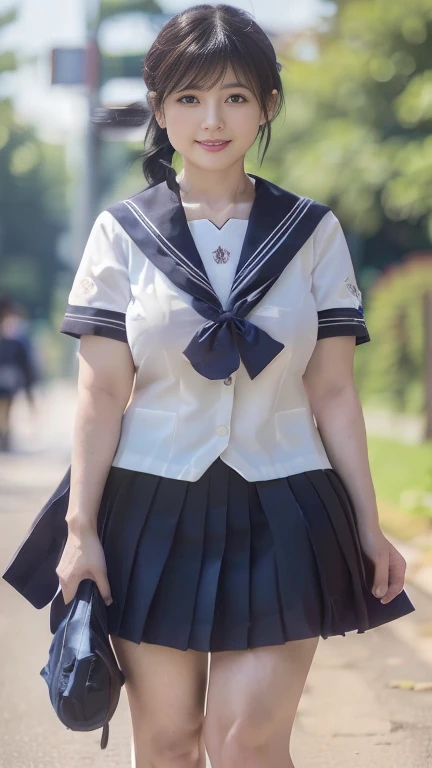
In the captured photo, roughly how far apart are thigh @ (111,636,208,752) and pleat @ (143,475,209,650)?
5 centimetres

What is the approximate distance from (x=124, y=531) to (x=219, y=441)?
0.28 m

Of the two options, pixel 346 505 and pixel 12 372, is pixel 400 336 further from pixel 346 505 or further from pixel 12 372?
pixel 346 505

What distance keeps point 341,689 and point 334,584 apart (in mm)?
2176

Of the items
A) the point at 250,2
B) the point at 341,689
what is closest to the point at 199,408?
the point at 250,2

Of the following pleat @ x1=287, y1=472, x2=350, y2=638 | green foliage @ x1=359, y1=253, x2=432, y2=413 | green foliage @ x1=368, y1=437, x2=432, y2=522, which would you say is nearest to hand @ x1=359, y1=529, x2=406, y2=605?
pleat @ x1=287, y1=472, x2=350, y2=638

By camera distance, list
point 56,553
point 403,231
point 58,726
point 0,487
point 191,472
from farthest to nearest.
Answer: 1. point 403,231
2. point 0,487
3. point 58,726
4. point 56,553
5. point 191,472

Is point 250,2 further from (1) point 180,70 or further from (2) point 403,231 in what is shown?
(2) point 403,231

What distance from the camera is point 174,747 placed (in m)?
2.58

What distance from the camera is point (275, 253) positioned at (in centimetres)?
257

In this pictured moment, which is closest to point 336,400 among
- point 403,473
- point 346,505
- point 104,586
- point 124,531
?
point 346,505

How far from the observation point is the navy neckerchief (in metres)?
2.47

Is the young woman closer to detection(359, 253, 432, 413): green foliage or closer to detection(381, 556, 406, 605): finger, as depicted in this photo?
detection(381, 556, 406, 605): finger

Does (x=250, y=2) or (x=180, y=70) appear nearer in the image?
(x=180, y=70)

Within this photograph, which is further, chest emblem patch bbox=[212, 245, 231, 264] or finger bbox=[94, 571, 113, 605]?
chest emblem patch bbox=[212, 245, 231, 264]
